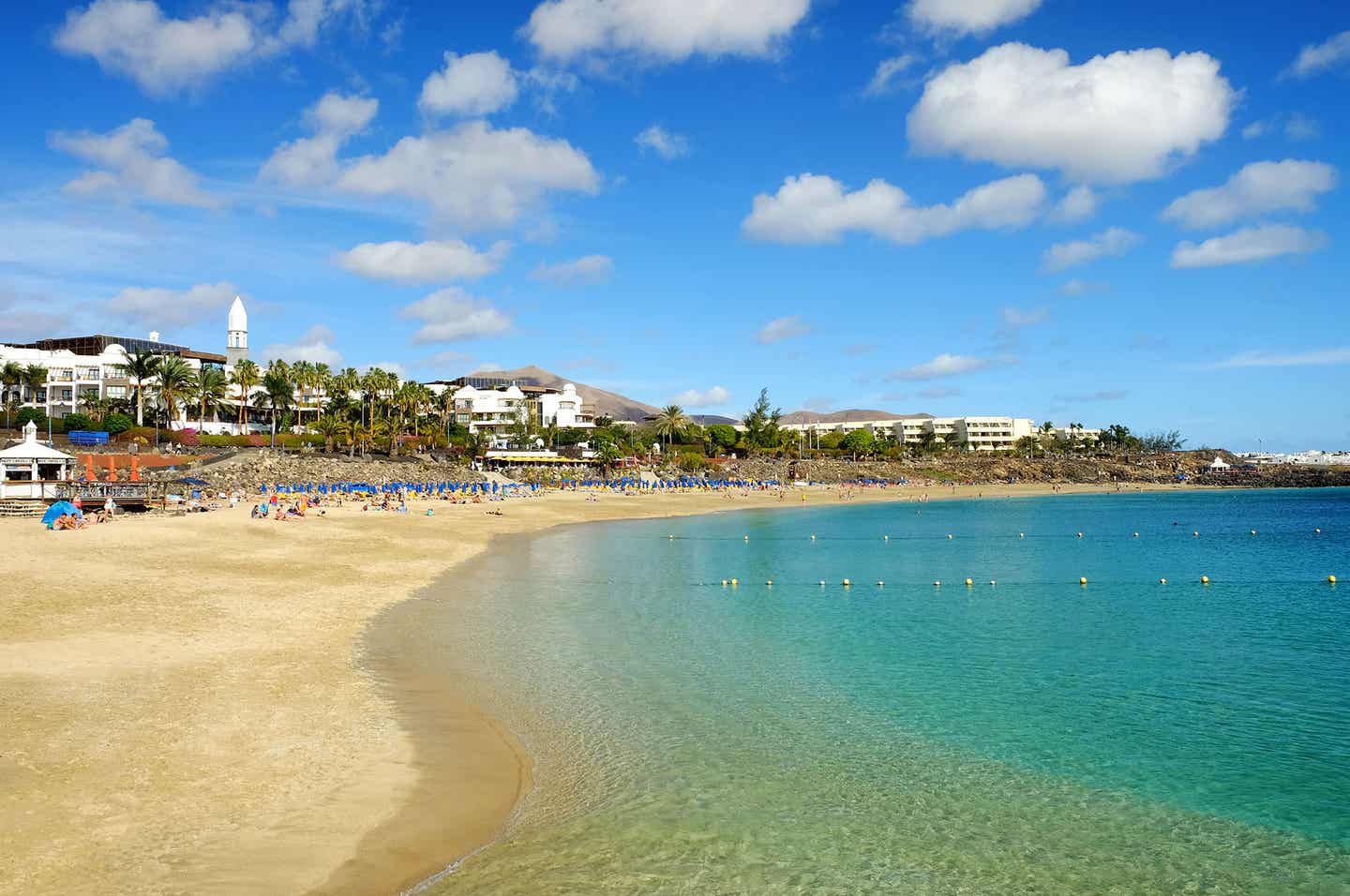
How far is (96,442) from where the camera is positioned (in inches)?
3105

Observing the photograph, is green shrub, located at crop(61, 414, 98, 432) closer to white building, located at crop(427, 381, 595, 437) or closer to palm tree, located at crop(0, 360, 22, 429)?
palm tree, located at crop(0, 360, 22, 429)

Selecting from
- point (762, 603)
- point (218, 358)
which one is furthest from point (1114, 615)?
point (218, 358)

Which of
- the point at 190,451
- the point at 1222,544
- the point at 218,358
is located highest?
the point at 218,358

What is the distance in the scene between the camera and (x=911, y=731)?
48.8 ft

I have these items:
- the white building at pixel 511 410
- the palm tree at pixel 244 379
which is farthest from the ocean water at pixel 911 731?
the white building at pixel 511 410

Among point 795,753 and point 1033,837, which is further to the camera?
point 795,753

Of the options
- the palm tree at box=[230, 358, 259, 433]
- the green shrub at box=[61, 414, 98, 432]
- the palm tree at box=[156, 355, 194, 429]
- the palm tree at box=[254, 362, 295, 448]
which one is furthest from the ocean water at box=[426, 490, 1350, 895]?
the palm tree at box=[254, 362, 295, 448]

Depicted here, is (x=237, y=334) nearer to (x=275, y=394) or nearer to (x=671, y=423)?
(x=275, y=394)

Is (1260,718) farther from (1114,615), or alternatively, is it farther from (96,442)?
(96,442)

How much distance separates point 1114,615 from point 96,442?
84.9 m

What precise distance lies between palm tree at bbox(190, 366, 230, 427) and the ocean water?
237 ft

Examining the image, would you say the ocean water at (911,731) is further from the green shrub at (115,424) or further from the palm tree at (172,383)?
the green shrub at (115,424)

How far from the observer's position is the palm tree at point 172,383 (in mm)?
87875

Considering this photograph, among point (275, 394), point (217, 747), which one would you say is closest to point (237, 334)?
point (275, 394)
